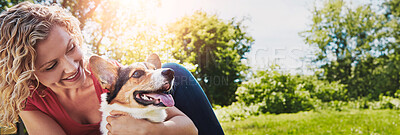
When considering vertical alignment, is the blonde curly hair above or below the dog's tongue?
above

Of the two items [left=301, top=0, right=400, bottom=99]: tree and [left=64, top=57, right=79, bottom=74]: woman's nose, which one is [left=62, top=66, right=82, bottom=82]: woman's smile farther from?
[left=301, top=0, right=400, bottom=99]: tree

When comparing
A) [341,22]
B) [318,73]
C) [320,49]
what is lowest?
[318,73]

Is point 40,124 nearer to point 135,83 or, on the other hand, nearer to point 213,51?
point 135,83

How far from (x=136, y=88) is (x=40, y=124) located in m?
0.88

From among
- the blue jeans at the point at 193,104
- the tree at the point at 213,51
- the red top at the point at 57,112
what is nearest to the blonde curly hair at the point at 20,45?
the red top at the point at 57,112

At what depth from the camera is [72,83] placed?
6.31 feet

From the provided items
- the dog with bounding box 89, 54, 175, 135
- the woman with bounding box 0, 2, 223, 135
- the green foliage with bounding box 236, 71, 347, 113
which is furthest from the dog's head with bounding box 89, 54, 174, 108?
the green foliage with bounding box 236, 71, 347, 113

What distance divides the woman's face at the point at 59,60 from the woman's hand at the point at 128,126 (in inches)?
18.7

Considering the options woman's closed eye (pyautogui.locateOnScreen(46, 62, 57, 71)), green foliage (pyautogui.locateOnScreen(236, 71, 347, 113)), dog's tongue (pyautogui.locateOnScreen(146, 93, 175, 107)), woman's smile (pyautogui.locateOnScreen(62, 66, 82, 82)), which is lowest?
green foliage (pyautogui.locateOnScreen(236, 71, 347, 113))

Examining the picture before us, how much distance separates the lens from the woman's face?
5.80 feet

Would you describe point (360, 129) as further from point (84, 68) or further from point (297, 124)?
point (84, 68)

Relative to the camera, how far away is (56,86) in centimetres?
202

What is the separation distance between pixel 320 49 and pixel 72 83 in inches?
703

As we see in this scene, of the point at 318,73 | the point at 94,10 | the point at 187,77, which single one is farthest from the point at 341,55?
the point at 187,77
